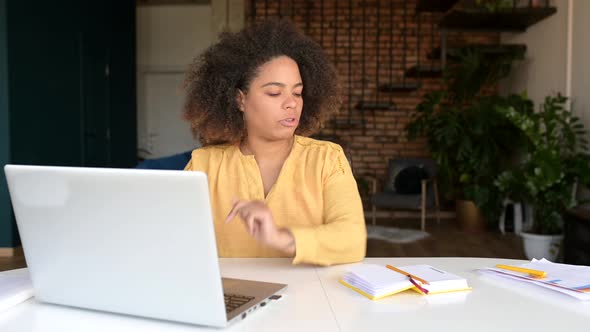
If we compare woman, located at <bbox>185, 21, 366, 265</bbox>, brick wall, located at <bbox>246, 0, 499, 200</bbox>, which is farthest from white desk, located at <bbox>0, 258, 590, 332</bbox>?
brick wall, located at <bbox>246, 0, 499, 200</bbox>

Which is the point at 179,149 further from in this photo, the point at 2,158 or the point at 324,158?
the point at 324,158

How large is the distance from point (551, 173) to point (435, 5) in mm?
2343

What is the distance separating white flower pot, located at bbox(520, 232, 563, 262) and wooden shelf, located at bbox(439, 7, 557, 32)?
6.77ft


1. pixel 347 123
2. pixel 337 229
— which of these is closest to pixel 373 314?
pixel 337 229

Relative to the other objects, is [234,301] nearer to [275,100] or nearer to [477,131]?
[275,100]

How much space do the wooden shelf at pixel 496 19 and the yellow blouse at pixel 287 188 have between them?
12.8 feet

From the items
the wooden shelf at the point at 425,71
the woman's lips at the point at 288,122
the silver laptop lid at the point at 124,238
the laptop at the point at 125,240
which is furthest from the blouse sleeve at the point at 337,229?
the wooden shelf at the point at 425,71

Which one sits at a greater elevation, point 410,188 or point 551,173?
point 551,173

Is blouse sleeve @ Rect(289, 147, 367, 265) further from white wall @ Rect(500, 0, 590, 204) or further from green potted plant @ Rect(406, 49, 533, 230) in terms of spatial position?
green potted plant @ Rect(406, 49, 533, 230)

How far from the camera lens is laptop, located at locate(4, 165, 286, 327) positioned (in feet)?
2.86

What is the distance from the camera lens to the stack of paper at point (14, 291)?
3.61ft

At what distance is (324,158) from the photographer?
174 centimetres

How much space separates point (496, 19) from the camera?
5.50m

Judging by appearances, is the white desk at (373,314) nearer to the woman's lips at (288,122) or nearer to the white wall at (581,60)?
the woman's lips at (288,122)
